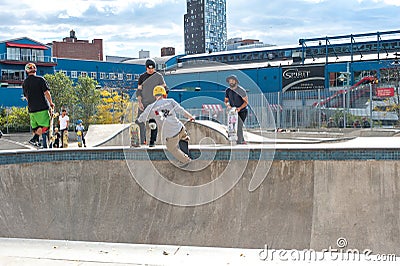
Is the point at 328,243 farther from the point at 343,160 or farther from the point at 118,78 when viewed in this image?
the point at 118,78

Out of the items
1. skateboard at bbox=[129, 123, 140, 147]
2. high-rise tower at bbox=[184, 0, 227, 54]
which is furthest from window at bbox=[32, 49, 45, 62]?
high-rise tower at bbox=[184, 0, 227, 54]

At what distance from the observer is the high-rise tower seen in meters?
159

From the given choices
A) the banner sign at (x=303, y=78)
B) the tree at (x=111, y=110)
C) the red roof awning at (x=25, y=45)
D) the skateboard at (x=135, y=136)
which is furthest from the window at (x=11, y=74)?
the skateboard at (x=135, y=136)

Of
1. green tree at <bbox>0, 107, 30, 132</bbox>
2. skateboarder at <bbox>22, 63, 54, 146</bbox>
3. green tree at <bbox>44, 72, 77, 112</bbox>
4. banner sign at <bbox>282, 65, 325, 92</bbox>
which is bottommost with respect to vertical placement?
green tree at <bbox>0, 107, 30, 132</bbox>

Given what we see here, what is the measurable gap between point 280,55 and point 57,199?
192 feet

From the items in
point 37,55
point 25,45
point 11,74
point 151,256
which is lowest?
point 151,256

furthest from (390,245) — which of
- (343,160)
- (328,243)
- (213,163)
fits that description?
(213,163)

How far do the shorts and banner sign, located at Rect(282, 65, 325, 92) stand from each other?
136 feet

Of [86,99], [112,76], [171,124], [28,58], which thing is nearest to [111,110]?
[86,99]

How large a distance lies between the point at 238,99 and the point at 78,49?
241 ft

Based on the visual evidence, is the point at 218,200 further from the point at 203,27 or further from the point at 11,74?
the point at 203,27

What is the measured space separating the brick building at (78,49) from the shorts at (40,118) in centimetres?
7121

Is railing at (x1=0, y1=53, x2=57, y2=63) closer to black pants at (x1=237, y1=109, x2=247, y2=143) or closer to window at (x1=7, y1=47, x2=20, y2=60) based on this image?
window at (x1=7, y1=47, x2=20, y2=60)

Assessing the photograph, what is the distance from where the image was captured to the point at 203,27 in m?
159
